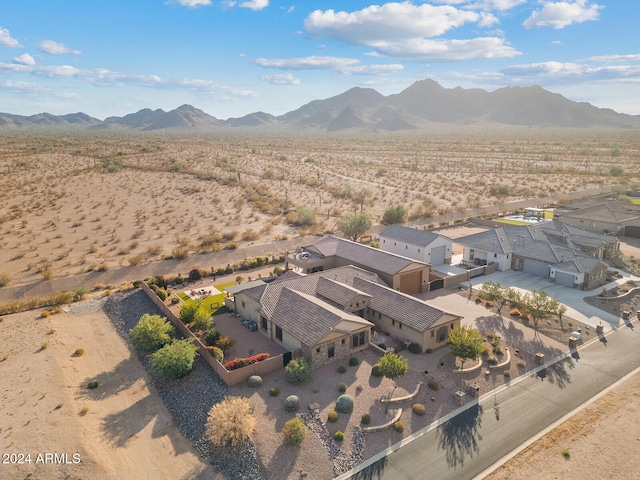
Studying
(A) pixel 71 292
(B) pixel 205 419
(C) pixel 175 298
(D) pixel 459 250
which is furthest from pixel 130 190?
(B) pixel 205 419

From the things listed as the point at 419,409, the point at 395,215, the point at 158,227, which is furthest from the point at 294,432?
the point at 158,227

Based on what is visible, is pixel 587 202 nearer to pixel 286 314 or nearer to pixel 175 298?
pixel 286 314

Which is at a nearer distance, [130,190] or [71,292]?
[71,292]

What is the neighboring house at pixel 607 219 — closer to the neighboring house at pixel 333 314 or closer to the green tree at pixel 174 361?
the neighboring house at pixel 333 314

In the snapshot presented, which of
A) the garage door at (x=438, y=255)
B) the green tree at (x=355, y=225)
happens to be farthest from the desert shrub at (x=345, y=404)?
the green tree at (x=355, y=225)

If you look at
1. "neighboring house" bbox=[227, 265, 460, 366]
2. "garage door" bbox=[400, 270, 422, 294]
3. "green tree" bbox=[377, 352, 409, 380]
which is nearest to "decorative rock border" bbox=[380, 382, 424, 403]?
"green tree" bbox=[377, 352, 409, 380]

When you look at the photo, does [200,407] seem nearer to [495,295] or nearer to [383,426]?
[383,426]
